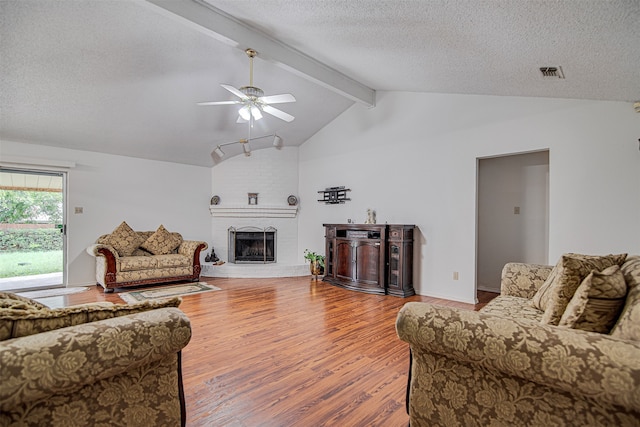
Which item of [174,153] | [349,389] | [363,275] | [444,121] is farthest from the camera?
[174,153]

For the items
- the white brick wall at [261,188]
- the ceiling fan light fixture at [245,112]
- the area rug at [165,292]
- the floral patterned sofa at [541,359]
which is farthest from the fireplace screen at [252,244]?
the floral patterned sofa at [541,359]

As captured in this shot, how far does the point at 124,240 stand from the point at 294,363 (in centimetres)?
430

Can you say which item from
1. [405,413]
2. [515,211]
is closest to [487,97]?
[515,211]

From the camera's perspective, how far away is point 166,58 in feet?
11.3

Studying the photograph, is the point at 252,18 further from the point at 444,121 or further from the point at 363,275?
the point at 363,275

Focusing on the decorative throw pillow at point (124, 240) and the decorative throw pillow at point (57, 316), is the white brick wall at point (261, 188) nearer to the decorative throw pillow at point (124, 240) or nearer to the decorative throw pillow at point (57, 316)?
the decorative throw pillow at point (124, 240)

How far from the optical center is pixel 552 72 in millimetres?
2650

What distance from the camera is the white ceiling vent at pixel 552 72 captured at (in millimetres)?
2579

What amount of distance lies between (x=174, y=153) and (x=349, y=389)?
5.38 metres

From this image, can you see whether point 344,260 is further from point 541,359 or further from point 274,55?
point 541,359

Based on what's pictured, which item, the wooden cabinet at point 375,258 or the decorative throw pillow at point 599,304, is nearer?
the decorative throw pillow at point 599,304

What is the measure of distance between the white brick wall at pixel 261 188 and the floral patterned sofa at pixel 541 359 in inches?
209

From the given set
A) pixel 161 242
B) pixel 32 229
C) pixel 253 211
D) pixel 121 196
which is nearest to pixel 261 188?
pixel 253 211

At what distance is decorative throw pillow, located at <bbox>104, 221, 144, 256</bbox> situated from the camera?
201 inches
